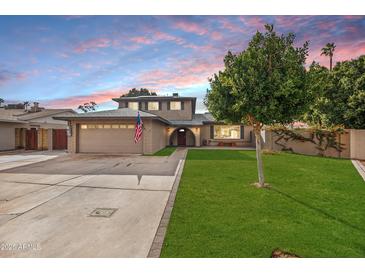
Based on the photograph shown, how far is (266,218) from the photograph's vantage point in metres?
5.32

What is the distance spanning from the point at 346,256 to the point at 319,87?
19.4 ft

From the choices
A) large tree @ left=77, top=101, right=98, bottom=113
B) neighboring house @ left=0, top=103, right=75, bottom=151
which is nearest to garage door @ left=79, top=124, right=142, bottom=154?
neighboring house @ left=0, top=103, right=75, bottom=151

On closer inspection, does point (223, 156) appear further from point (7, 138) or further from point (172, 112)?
point (7, 138)

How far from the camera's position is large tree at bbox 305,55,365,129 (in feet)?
56.0

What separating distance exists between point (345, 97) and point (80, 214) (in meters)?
21.5

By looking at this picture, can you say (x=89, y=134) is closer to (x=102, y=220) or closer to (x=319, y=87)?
(x=102, y=220)

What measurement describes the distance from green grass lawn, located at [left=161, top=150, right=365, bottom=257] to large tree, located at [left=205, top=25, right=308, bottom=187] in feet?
9.43

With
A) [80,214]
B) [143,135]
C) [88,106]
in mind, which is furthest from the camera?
[88,106]

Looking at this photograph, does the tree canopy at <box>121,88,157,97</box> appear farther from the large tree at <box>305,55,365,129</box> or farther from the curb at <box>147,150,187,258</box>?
the curb at <box>147,150,187,258</box>

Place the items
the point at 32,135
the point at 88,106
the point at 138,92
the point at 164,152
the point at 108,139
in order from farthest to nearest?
1. the point at 88,106
2. the point at 138,92
3. the point at 32,135
4. the point at 164,152
5. the point at 108,139

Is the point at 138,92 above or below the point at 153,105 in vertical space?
above

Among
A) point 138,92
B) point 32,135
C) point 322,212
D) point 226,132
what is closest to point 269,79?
point 322,212

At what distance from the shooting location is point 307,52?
756cm
